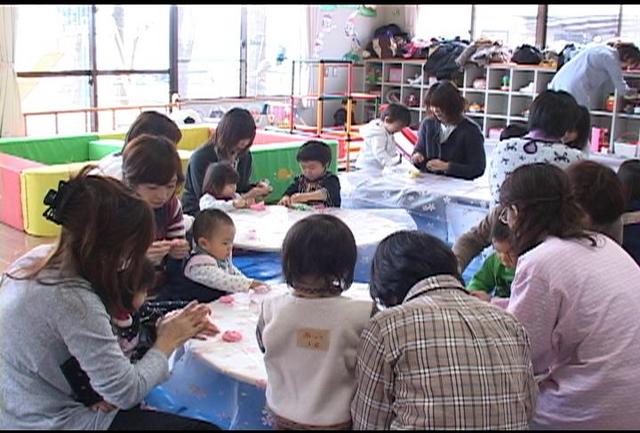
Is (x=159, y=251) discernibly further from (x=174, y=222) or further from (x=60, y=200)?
(x=60, y=200)

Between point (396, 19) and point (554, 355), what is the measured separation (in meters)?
9.47

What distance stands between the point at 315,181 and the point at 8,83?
4475 mm

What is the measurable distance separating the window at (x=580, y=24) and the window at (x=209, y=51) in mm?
3863

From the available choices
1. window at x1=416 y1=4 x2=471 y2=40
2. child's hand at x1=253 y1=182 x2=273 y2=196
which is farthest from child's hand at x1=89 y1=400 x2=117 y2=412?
window at x1=416 y1=4 x2=471 y2=40

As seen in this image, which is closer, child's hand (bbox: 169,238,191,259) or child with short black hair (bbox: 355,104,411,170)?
child's hand (bbox: 169,238,191,259)

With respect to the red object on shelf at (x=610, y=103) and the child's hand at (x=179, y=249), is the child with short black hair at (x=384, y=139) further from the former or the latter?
the red object on shelf at (x=610, y=103)

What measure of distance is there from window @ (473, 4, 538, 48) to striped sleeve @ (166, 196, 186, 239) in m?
7.55

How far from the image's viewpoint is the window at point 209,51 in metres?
8.93

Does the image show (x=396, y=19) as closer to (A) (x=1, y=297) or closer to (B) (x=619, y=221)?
(B) (x=619, y=221)

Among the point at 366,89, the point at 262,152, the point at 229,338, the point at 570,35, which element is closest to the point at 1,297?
the point at 229,338

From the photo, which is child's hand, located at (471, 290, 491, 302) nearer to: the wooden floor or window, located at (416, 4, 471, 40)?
the wooden floor

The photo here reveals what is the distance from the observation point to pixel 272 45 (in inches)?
387

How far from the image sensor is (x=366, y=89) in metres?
10.8

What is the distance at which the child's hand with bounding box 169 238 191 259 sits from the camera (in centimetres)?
250
